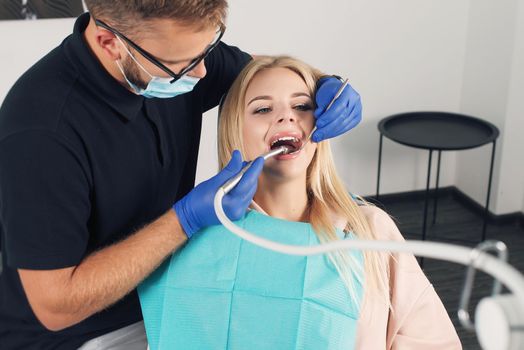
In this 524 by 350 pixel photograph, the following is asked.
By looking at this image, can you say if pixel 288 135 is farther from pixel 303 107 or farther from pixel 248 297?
pixel 248 297

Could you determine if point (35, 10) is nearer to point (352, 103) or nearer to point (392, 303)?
point (352, 103)

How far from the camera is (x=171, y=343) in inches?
56.9

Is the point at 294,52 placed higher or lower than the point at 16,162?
lower

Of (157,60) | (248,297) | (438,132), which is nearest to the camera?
(157,60)

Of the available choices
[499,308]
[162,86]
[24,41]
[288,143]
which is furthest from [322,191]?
[24,41]

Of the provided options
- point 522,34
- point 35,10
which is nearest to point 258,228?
point 35,10

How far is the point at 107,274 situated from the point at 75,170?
21 cm

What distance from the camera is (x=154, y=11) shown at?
3.81 ft

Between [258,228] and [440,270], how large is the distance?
1608mm

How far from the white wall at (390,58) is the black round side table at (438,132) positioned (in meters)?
0.19

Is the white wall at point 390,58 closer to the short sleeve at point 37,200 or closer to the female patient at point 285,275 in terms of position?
the female patient at point 285,275

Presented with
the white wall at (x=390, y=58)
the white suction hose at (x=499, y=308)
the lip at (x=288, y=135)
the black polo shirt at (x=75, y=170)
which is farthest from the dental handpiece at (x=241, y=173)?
the white wall at (x=390, y=58)

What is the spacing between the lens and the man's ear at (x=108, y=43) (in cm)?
127

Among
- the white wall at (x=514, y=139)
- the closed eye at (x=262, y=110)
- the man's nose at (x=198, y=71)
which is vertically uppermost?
the man's nose at (x=198, y=71)
